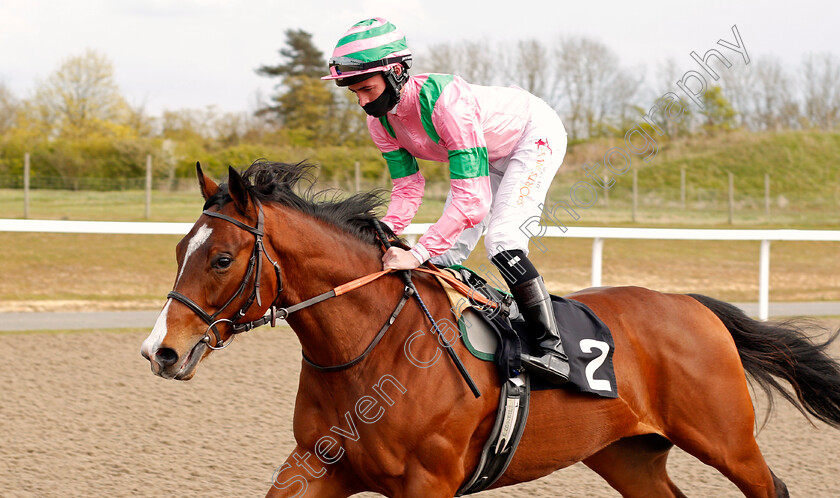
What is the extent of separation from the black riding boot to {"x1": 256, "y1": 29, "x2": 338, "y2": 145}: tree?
25255 millimetres

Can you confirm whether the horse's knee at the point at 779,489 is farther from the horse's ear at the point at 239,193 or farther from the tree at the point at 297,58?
the tree at the point at 297,58

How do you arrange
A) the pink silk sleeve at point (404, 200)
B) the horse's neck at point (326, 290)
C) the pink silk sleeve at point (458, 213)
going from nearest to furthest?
1. the horse's neck at point (326, 290)
2. the pink silk sleeve at point (458, 213)
3. the pink silk sleeve at point (404, 200)

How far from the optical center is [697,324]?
3.21 metres

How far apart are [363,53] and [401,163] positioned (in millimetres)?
546

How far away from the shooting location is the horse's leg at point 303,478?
8.46 ft

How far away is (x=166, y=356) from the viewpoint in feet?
7.16

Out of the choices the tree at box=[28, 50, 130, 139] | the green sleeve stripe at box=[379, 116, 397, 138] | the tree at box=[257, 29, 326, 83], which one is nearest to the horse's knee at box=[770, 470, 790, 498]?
the green sleeve stripe at box=[379, 116, 397, 138]

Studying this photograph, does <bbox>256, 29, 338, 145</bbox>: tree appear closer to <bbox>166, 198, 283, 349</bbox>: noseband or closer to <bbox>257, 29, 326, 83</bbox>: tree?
<bbox>257, 29, 326, 83</bbox>: tree

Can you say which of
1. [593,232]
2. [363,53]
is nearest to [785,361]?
[363,53]

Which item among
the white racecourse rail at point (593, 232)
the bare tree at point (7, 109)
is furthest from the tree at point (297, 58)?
the white racecourse rail at point (593, 232)

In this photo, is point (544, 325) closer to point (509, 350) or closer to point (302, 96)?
point (509, 350)

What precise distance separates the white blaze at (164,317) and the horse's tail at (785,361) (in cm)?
218

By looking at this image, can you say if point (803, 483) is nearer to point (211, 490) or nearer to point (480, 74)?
point (211, 490)

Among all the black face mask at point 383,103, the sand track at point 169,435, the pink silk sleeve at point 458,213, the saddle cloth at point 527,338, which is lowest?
the sand track at point 169,435
